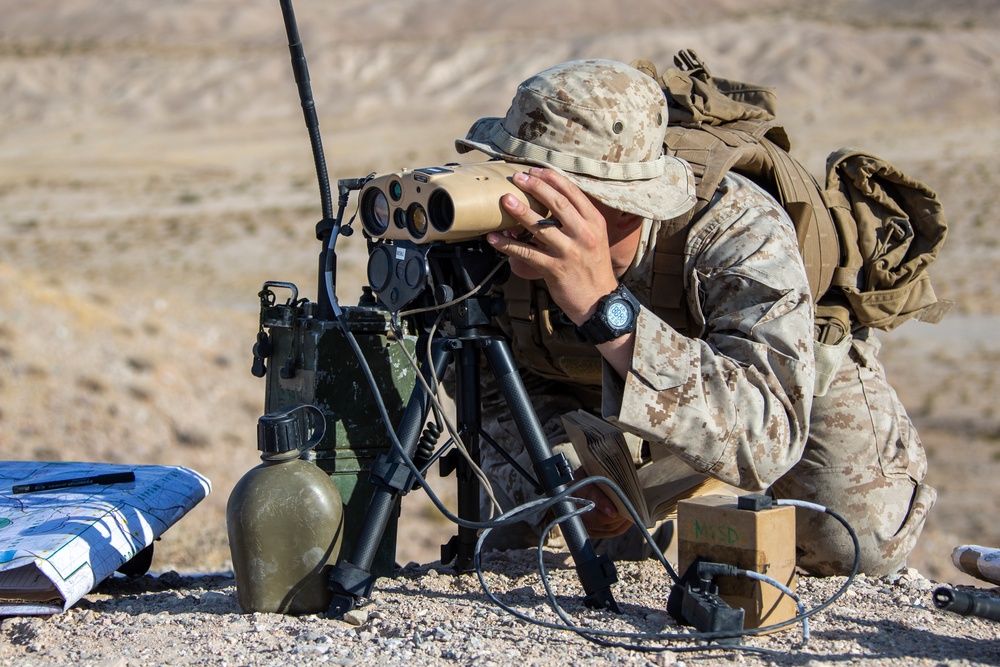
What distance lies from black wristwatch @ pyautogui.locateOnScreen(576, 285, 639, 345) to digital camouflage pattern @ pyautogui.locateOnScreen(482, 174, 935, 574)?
34mm

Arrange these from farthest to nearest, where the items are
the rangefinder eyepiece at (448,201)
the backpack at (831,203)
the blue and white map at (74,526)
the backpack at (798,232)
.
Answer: the backpack at (831,203) → the backpack at (798,232) → the blue and white map at (74,526) → the rangefinder eyepiece at (448,201)

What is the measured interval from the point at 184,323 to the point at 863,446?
6.78m

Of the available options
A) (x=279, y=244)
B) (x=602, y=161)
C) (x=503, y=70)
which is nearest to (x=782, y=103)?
(x=503, y=70)

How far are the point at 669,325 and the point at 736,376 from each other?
33 cm

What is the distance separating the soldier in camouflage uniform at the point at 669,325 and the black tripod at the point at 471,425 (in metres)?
0.15

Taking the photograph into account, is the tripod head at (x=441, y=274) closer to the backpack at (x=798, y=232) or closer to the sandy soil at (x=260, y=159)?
the backpack at (x=798, y=232)

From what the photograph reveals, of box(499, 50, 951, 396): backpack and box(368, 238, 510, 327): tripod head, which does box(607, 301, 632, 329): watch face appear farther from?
box(499, 50, 951, 396): backpack

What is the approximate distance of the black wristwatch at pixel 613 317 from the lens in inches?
97.7

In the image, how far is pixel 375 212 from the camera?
270 cm

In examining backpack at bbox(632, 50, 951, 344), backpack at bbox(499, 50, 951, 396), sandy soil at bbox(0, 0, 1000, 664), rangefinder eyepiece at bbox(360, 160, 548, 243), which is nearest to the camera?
rangefinder eyepiece at bbox(360, 160, 548, 243)

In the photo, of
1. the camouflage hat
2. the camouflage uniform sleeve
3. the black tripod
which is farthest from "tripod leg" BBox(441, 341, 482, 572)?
the camouflage hat

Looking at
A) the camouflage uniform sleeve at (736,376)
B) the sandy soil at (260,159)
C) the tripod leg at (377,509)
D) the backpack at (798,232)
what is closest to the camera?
the camouflage uniform sleeve at (736,376)

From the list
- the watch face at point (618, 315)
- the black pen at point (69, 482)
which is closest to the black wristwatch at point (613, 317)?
the watch face at point (618, 315)

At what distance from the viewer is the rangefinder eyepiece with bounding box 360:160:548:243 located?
7.89 feet
